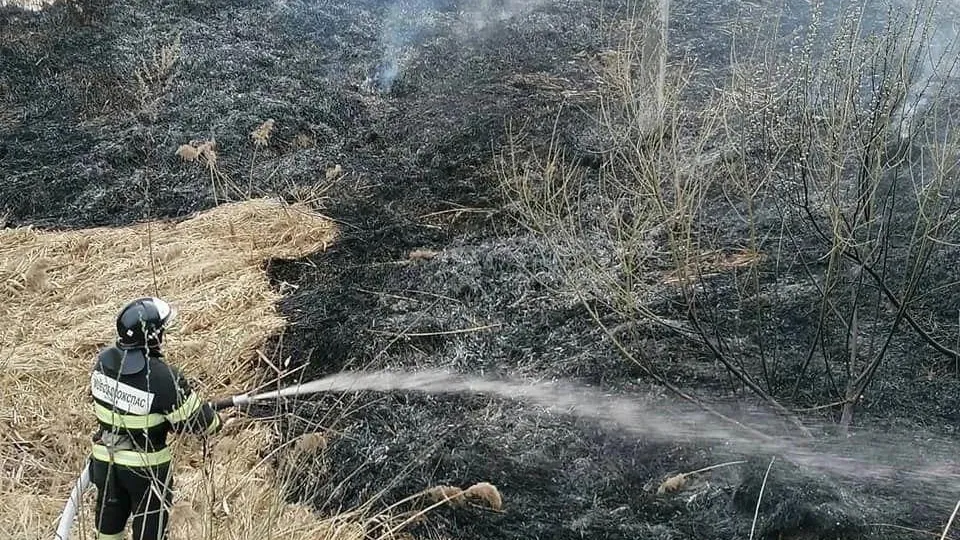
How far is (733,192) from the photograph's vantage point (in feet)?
24.0

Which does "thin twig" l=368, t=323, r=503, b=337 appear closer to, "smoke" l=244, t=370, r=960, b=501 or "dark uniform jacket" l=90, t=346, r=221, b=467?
"smoke" l=244, t=370, r=960, b=501

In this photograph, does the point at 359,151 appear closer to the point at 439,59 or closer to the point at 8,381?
the point at 439,59

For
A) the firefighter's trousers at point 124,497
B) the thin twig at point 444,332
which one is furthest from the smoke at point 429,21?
the firefighter's trousers at point 124,497

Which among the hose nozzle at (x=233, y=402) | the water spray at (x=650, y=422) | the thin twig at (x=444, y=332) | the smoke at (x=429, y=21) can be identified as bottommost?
the water spray at (x=650, y=422)

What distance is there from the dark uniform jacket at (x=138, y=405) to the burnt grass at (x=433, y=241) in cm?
51

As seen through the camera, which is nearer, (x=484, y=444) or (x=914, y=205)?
(x=484, y=444)

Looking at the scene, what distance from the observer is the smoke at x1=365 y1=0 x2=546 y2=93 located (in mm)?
12000

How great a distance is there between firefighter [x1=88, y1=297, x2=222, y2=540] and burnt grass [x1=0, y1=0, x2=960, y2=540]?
0.53 metres

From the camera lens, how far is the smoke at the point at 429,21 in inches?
472

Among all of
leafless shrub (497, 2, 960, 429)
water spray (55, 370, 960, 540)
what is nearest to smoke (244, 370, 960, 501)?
water spray (55, 370, 960, 540)

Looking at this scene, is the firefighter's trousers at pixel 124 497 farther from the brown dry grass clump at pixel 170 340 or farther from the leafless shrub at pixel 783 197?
the leafless shrub at pixel 783 197

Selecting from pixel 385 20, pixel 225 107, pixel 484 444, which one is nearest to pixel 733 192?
pixel 484 444

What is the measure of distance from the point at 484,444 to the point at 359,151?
5.36 m

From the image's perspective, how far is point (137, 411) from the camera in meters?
4.03
